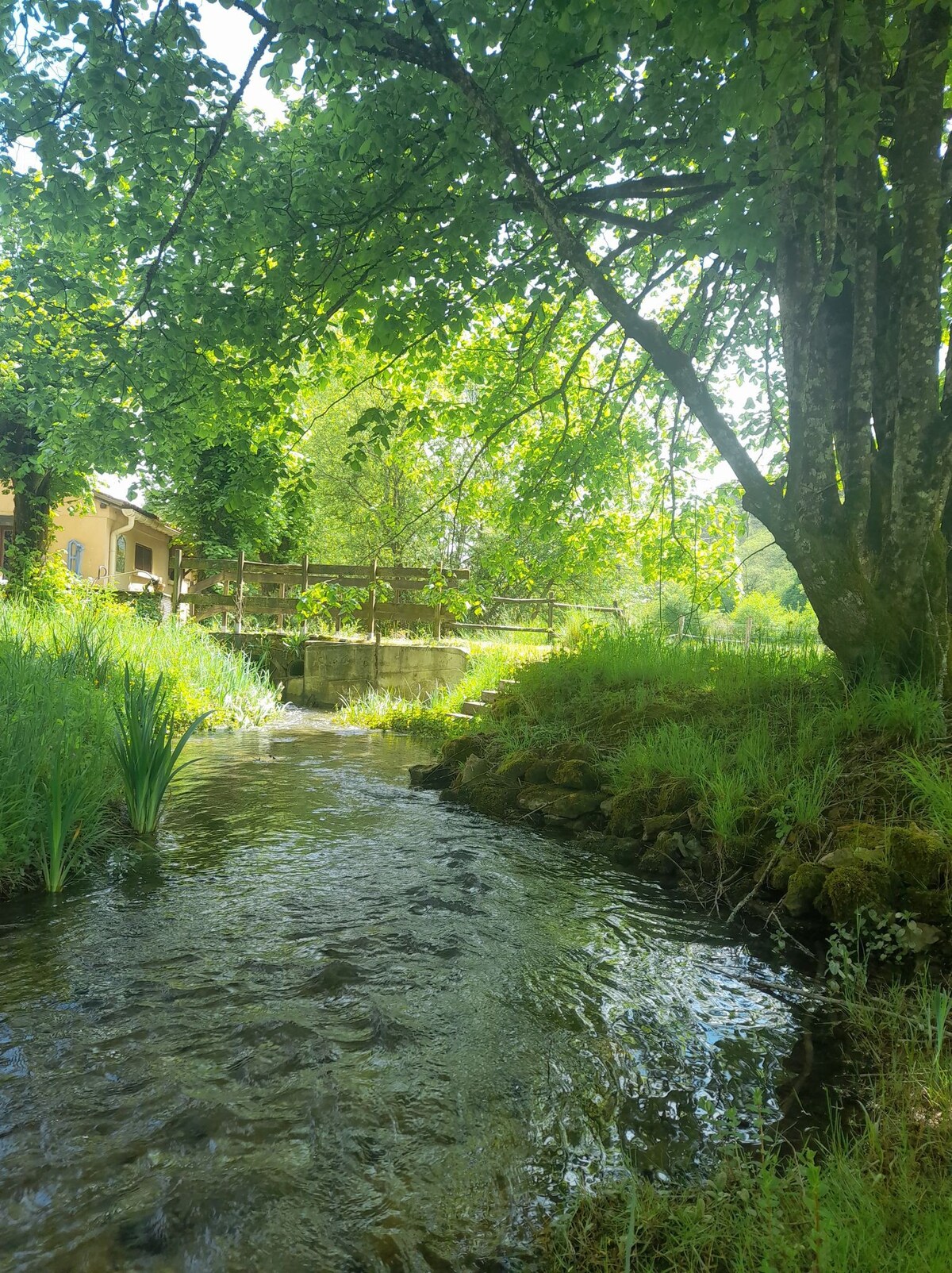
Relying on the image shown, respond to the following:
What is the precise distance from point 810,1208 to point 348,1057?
1.76m

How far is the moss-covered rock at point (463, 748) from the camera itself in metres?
8.87

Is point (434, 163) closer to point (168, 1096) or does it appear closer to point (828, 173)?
point (828, 173)

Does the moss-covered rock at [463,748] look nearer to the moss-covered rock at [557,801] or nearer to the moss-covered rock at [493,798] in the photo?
the moss-covered rock at [493,798]

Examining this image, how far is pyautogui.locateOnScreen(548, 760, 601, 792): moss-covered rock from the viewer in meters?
7.07

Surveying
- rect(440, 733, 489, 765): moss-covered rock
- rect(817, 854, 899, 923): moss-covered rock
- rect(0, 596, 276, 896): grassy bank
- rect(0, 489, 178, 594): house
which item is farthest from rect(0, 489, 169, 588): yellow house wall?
rect(817, 854, 899, 923): moss-covered rock

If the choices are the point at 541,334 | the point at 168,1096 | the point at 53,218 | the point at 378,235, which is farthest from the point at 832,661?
the point at 53,218

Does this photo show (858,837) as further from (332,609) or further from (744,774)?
(332,609)

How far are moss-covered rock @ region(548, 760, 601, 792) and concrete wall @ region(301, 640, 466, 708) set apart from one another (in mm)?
9524

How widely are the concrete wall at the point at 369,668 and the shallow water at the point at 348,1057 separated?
37.8ft

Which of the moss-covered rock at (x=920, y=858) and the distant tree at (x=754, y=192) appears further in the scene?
the distant tree at (x=754, y=192)

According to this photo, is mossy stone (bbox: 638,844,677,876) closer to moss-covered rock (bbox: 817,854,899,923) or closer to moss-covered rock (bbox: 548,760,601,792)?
moss-covered rock (bbox: 548,760,601,792)

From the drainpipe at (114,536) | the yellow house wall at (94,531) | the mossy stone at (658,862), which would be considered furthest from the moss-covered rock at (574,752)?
the drainpipe at (114,536)

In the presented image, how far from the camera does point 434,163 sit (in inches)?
243

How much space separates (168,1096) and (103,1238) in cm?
62
